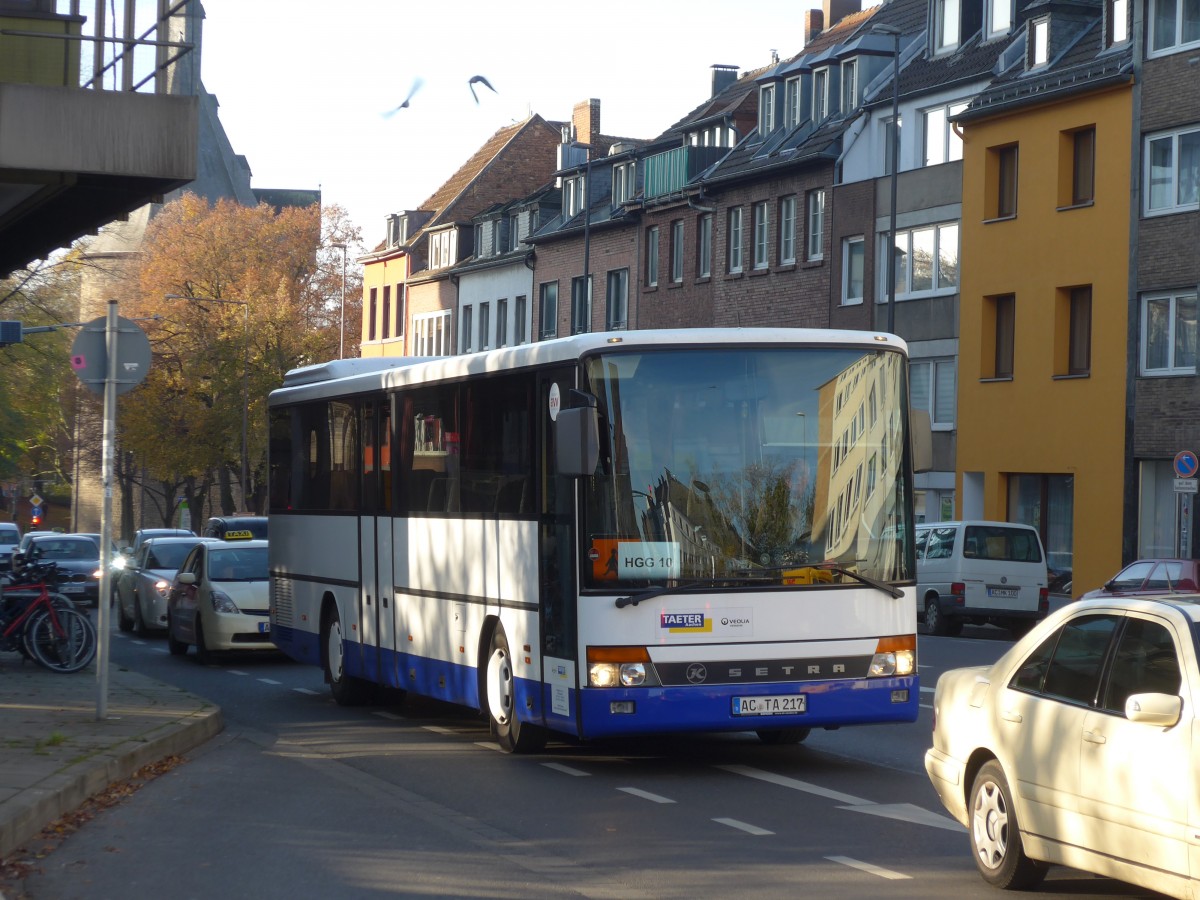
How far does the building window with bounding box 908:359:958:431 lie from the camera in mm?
44531

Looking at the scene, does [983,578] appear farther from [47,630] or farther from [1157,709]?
[1157,709]

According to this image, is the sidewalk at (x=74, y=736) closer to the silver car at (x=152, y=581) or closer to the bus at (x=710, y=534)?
the bus at (x=710, y=534)

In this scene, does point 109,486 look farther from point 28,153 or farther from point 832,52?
point 832,52

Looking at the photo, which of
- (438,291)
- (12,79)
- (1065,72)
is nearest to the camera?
(12,79)

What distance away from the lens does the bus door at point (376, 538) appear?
16.3 metres

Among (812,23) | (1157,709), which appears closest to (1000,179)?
(812,23)

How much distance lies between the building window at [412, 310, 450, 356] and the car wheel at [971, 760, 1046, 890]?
226ft

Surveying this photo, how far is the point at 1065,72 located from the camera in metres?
40.6

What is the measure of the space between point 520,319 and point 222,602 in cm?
4760

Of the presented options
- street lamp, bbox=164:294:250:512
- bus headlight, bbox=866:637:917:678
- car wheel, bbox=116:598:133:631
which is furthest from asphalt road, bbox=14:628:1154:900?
street lamp, bbox=164:294:250:512

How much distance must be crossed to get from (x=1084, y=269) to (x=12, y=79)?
1131 inches

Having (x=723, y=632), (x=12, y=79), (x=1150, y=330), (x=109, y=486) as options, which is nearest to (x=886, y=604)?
(x=723, y=632)

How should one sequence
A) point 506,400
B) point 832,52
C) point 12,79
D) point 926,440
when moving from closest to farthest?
point 926,440 → point 506,400 → point 12,79 → point 832,52

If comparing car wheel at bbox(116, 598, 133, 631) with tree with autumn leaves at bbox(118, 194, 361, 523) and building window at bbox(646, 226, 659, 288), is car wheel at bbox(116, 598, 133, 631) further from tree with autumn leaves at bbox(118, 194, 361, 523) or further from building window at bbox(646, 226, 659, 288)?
tree with autumn leaves at bbox(118, 194, 361, 523)
